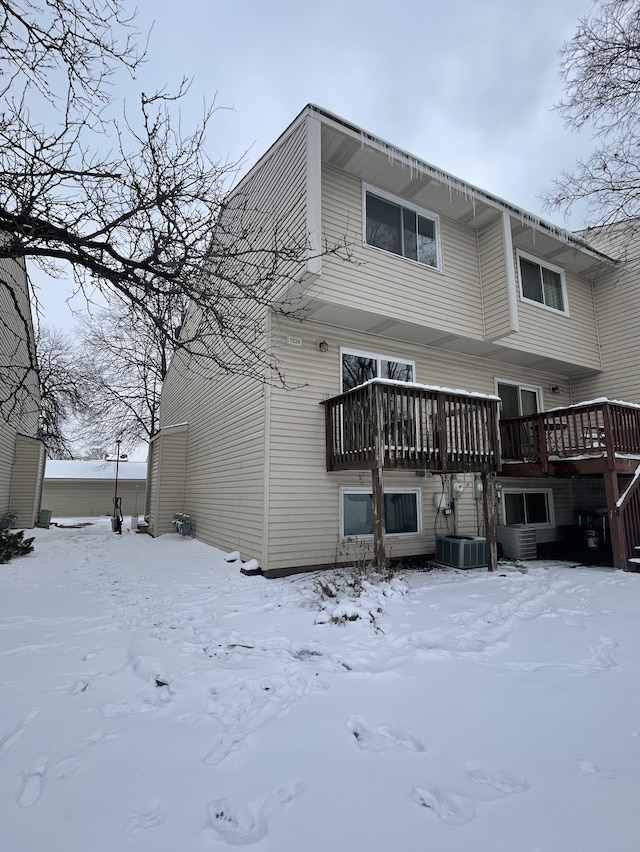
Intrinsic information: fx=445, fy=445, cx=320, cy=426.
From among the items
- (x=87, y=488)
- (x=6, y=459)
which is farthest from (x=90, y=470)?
(x=6, y=459)

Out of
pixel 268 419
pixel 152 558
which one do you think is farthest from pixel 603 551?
pixel 152 558

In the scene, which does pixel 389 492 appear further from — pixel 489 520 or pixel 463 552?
pixel 489 520

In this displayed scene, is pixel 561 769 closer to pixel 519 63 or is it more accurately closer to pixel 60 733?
pixel 60 733

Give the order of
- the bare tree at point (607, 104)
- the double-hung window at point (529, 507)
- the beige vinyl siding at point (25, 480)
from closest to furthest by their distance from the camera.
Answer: the bare tree at point (607, 104) → the double-hung window at point (529, 507) → the beige vinyl siding at point (25, 480)

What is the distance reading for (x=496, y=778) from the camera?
6.59 ft

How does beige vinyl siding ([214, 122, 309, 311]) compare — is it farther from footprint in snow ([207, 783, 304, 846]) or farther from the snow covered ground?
footprint in snow ([207, 783, 304, 846])

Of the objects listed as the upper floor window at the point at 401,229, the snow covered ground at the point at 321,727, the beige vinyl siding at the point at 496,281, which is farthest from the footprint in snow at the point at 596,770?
the beige vinyl siding at the point at 496,281

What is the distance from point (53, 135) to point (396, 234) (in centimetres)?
623

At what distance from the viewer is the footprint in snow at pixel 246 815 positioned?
1688 mm

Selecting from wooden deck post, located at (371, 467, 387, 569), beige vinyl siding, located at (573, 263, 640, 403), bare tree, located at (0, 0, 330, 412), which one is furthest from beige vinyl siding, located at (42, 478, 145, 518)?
bare tree, located at (0, 0, 330, 412)

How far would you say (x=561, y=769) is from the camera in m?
2.07

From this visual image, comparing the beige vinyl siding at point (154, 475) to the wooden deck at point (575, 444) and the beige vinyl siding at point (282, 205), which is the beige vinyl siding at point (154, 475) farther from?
the wooden deck at point (575, 444)

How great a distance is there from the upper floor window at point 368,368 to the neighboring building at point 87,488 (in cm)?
1964

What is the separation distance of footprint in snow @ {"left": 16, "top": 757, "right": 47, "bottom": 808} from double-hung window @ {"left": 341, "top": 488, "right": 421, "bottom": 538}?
18.5 ft
